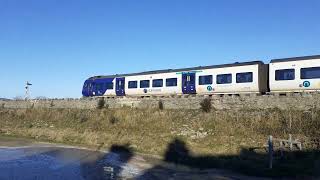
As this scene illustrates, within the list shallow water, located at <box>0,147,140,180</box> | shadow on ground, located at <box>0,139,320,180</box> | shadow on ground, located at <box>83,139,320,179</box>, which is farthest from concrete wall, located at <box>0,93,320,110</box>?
shallow water, located at <box>0,147,140,180</box>

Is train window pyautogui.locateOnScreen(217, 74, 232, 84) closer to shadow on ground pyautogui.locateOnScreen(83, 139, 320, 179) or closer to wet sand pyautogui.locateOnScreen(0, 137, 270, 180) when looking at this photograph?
shadow on ground pyautogui.locateOnScreen(83, 139, 320, 179)

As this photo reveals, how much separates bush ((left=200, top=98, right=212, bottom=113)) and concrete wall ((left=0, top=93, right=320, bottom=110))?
428 millimetres

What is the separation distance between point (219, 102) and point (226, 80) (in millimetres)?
2492

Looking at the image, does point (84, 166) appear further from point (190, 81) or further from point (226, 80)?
point (190, 81)

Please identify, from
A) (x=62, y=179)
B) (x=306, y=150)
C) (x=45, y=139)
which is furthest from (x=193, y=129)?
(x=45, y=139)

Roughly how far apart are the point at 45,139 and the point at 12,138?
4278mm

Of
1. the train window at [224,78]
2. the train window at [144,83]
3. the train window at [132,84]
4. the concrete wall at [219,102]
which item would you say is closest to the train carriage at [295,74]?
the concrete wall at [219,102]

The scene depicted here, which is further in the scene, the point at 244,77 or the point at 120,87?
the point at 120,87

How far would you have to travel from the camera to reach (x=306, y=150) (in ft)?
94.4

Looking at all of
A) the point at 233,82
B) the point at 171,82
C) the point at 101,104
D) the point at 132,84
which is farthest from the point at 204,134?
the point at 101,104

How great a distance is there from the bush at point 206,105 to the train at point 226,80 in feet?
7.81

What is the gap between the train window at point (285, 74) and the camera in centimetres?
3562

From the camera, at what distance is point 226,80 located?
132 feet

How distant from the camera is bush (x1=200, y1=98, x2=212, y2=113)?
3837 centimetres
